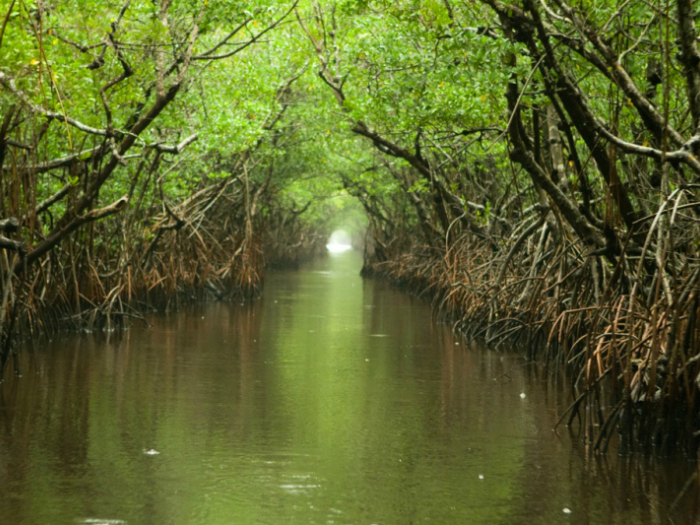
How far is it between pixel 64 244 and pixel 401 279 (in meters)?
13.6

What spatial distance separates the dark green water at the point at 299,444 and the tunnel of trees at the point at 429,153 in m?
0.54

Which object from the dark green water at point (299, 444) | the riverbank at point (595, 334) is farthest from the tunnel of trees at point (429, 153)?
the dark green water at point (299, 444)

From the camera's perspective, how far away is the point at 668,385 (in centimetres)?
515

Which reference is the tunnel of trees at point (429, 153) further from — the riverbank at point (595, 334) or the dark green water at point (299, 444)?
the dark green water at point (299, 444)

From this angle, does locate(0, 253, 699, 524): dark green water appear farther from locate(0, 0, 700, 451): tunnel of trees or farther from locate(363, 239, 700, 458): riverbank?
locate(0, 0, 700, 451): tunnel of trees

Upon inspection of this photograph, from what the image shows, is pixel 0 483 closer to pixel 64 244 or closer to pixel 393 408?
pixel 393 408

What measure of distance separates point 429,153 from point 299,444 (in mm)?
12787

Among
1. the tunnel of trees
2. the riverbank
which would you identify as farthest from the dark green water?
the tunnel of trees

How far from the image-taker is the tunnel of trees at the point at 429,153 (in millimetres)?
5754

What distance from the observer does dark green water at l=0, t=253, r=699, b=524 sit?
4.63 metres

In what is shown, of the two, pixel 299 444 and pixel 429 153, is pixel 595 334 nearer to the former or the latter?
pixel 299 444

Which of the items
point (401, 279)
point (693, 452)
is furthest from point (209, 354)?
point (401, 279)

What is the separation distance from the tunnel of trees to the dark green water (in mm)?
535

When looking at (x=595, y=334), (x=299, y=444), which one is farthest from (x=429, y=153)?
(x=299, y=444)
